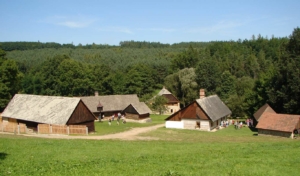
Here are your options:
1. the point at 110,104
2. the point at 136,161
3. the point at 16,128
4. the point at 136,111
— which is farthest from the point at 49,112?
the point at 136,161

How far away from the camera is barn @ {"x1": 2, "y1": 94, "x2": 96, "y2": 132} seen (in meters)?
38.0

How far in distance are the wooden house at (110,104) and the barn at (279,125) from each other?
2367 centimetres

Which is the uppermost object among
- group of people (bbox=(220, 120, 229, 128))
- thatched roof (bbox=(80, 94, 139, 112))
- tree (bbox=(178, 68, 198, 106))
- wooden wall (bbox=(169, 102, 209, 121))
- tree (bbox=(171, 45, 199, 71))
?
tree (bbox=(171, 45, 199, 71))

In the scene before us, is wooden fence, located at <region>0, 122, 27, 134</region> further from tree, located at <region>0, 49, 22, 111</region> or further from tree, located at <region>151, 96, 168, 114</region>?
tree, located at <region>151, 96, 168, 114</region>

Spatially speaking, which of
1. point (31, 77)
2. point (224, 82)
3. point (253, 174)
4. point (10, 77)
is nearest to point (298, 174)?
point (253, 174)

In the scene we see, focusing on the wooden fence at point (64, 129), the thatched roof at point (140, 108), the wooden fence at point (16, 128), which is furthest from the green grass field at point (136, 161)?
the thatched roof at point (140, 108)

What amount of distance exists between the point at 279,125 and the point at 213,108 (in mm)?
12176

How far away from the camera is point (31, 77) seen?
86.0 m

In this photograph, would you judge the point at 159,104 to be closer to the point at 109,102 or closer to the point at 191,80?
the point at 191,80

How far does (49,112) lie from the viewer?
3928cm

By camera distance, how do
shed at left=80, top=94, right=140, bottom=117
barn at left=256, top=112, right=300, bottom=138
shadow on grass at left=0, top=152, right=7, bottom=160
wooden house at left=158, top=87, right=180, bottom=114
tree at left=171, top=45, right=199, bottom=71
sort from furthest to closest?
1. tree at left=171, top=45, right=199, bottom=71
2. wooden house at left=158, top=87, right=180, bottom=114
3. shed at left=80, top=94, right=140, bottom=117
4. barn at left=256, top=112, right=300, bottom=138
5. shadow on grass at left=0, top=152, right=7, bottom=160

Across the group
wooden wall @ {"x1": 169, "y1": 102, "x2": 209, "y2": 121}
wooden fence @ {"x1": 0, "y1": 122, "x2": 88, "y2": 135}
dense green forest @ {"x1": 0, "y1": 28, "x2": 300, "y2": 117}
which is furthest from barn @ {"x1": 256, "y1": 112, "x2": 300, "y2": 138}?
wooden fence @ {"x1": 0, "y1": 122, "x2": 88, "y2": 135}

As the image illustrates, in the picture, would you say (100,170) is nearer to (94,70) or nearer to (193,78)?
(193,78)

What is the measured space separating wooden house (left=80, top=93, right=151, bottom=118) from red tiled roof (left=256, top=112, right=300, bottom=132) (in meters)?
23.6
